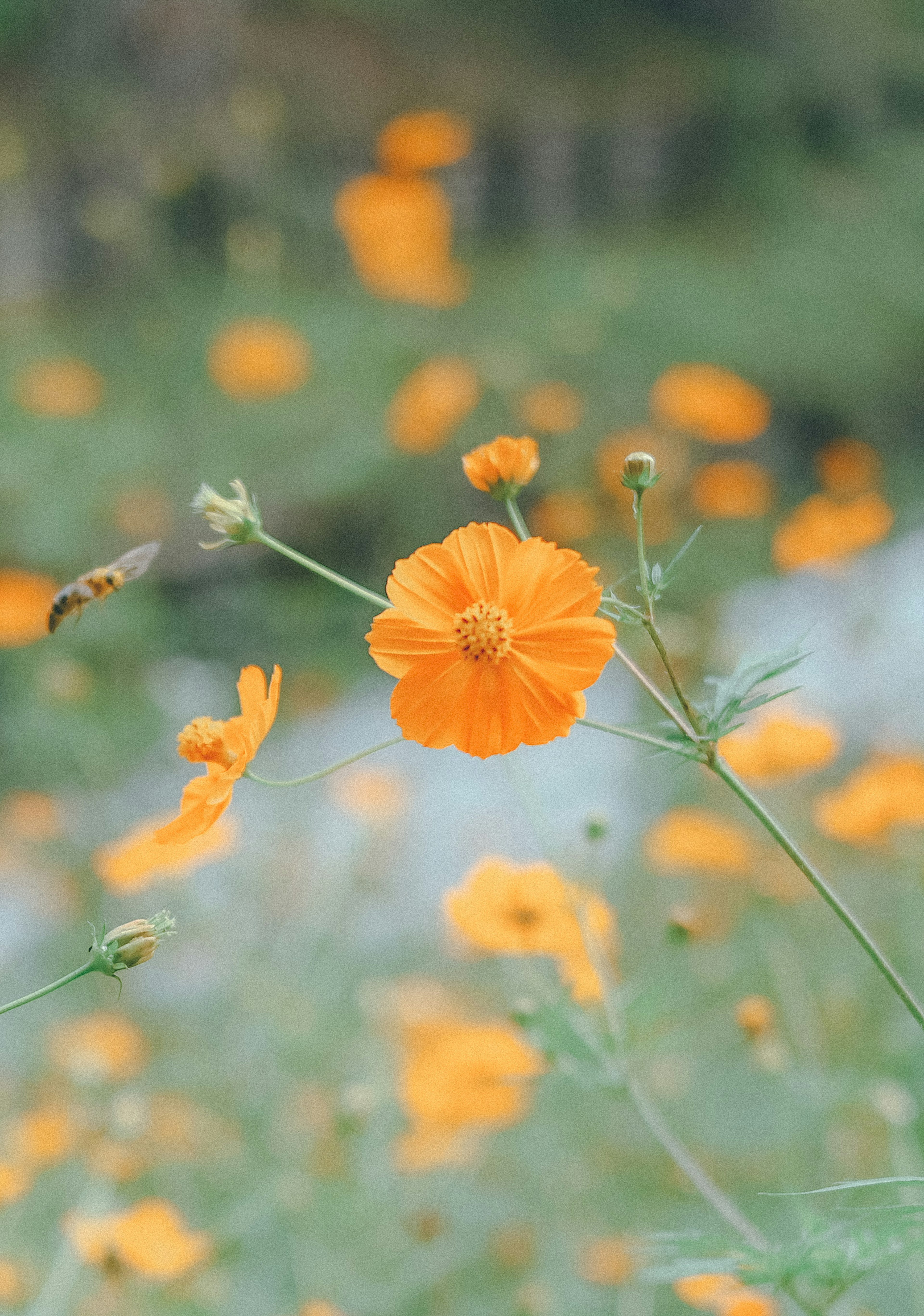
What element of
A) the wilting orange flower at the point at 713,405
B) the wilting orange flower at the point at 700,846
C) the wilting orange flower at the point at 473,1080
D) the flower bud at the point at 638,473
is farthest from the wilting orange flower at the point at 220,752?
the wilting orange flower at the point at 713,405

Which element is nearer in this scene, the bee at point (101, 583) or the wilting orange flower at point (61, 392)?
the bee at point (101, 583)

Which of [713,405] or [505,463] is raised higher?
[505,463]

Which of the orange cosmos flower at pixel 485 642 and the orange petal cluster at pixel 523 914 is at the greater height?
the orange cosmos flower at pixel 485 642

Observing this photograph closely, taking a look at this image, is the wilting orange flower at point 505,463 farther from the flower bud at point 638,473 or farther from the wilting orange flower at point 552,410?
the wilting orange flower at point 552,410

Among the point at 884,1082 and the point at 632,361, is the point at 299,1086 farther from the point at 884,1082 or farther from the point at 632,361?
the point at 632,361

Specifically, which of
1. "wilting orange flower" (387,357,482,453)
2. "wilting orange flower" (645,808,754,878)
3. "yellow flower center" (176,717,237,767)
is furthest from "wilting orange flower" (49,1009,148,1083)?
"wilting orange flower" (387,357,482,453)

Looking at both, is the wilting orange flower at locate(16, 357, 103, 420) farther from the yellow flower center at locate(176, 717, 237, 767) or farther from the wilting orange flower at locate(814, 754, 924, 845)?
the yellow flower center at locate(176, 717, 237, 767)

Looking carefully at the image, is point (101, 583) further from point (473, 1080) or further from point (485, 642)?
point (473, 1080)

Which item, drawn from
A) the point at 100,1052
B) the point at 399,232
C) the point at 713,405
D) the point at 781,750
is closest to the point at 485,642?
the point at 781,750
